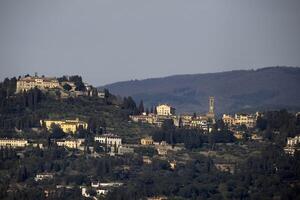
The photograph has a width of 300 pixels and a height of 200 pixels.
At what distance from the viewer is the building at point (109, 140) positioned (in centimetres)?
8744

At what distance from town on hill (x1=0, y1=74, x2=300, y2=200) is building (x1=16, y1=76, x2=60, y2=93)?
0.09 m

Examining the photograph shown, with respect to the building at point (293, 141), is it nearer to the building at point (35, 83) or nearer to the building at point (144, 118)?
the building at point (144, 118)

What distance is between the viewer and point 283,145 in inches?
3501

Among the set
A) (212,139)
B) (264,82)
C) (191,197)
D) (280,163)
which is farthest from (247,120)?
(264,82)

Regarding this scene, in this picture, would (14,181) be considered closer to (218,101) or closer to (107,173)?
(107,173)

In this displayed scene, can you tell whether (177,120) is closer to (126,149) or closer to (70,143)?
(126,149)

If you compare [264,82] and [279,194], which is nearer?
[279,194]

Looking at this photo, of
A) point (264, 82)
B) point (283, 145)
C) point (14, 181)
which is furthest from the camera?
point (264, 82)

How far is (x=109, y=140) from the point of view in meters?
88.1

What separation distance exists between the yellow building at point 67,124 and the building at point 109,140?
201cm

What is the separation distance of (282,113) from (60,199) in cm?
2877

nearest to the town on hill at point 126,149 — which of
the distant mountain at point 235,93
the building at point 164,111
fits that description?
the building at point 164,111

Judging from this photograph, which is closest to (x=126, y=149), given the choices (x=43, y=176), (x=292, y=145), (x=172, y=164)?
(x=172, y=164)

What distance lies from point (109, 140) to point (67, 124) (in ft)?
11.9
